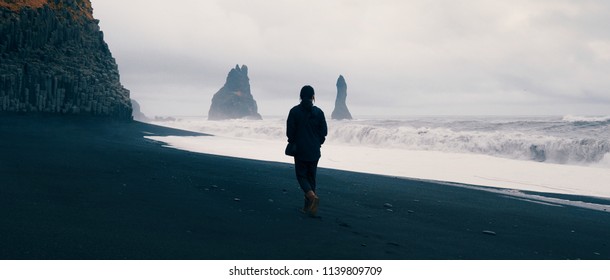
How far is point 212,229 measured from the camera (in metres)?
5.42

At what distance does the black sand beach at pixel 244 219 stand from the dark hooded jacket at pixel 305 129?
985 millimetres

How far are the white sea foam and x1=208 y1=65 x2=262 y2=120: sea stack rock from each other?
4290 inches

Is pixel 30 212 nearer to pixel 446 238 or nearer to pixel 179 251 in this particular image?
pixel 179 251

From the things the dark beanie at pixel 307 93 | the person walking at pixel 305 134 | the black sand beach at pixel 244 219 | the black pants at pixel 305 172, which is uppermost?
the dark beanie at pixel 307 93

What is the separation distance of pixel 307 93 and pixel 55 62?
28874mm

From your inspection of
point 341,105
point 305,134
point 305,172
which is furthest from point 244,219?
point 341,105

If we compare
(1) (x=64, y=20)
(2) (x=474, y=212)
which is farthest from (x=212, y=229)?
(1) (x=64, y=20)

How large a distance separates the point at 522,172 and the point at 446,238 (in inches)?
579

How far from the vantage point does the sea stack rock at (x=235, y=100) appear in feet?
534

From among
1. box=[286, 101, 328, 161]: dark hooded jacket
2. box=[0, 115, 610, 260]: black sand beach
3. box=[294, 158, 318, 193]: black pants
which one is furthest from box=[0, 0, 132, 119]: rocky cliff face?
box=[294, 158, 318, 193]: black pants

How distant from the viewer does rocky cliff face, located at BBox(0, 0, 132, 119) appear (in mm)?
27016

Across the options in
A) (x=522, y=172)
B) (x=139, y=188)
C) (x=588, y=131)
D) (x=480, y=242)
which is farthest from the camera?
(x=588, y=131)

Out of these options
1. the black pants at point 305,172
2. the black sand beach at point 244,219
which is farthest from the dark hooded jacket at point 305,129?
the black sand beach at point 244,219

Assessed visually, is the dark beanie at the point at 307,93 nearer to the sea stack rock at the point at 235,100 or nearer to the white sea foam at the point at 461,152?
the white sea foam at the point at 461,152
